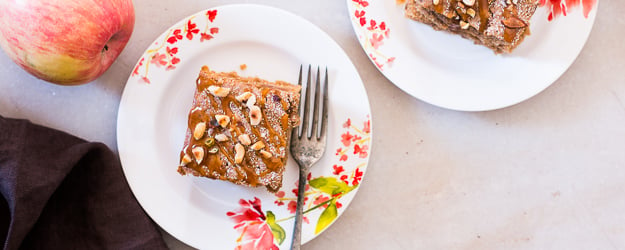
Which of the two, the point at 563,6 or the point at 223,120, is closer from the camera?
the point at 223,120

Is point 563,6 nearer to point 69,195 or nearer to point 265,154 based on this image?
point 265,154

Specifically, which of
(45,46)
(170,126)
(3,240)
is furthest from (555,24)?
(3,240)

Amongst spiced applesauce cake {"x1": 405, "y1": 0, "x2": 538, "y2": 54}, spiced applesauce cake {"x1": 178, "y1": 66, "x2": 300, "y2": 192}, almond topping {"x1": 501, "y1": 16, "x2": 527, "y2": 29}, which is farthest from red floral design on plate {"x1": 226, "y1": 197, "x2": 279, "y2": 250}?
almond topping {"x1": 501, "y1": 16, "x2": 527, "y2": 29}

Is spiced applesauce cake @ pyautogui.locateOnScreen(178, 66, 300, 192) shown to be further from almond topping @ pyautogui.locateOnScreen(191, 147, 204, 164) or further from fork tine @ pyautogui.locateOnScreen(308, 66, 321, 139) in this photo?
fork tine @ pyautogui.locateOnScreen(308, 66, 321, 139)

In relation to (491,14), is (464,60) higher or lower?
lower

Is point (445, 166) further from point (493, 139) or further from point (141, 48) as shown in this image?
point (141, 48)

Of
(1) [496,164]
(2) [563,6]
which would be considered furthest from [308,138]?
(2) [563,6]
